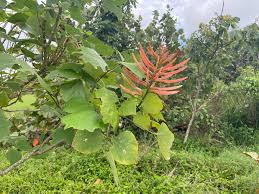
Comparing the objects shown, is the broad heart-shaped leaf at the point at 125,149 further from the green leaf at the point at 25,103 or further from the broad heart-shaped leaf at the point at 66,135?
the green leaf at the point at 25,103

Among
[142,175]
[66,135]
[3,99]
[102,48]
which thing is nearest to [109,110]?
[66,135]

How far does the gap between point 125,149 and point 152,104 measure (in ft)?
0.31

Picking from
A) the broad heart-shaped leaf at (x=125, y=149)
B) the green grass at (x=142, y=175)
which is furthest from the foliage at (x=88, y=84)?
the green grass at (x=142, y=175)

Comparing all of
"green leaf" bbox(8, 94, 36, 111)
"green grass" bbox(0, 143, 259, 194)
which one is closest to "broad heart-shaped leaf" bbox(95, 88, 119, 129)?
"green leaf" bbox(8, 94, 36, 111)

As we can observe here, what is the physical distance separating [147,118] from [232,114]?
6891 mm

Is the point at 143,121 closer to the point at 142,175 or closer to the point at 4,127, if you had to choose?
the point at 4,127

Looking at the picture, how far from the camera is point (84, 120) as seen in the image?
63cm

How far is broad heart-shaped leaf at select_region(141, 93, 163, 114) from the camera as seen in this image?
2.30 feet

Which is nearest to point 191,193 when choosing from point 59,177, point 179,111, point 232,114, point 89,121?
point 59,177

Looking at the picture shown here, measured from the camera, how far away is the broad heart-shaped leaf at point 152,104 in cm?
70

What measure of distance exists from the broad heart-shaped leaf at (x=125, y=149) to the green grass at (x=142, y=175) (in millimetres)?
3194

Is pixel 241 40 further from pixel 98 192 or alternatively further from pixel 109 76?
pixel 109 76

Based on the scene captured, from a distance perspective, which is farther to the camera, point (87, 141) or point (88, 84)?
point (88, 84)

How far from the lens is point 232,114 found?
7.38m
